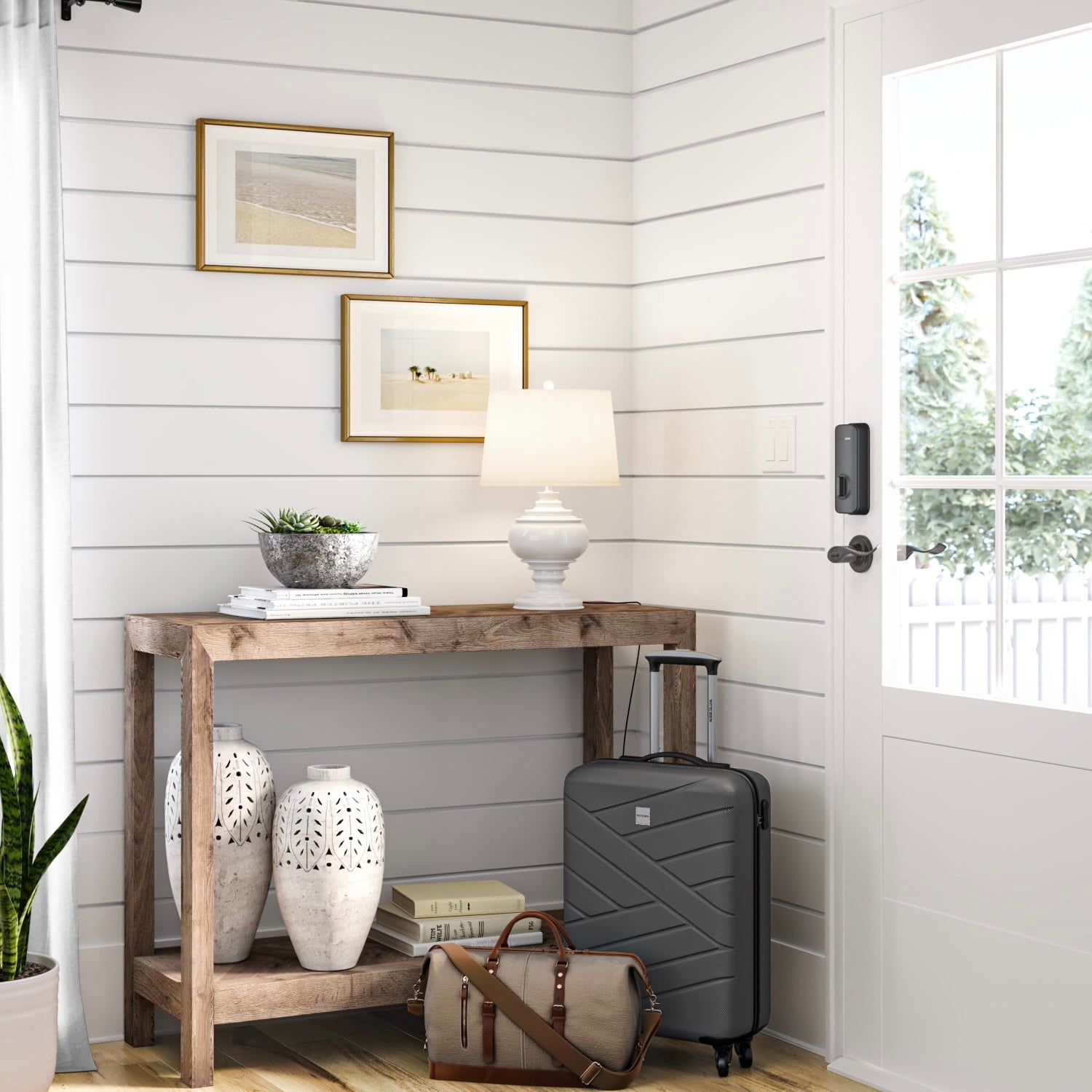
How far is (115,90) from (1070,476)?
197cm

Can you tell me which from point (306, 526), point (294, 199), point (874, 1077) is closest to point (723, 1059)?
point (874, 1077)

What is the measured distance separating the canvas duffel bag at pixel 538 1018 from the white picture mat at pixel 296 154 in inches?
56.9

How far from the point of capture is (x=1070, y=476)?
8.06 ft

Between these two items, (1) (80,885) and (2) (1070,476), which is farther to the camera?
(1) (80,885)

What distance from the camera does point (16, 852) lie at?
2.61m

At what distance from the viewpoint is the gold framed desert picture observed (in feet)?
10.6

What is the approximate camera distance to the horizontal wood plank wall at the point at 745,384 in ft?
9.73

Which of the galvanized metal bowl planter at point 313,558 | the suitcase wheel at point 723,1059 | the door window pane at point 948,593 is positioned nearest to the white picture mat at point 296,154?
the galvanized metal bowl planter at point 313,558

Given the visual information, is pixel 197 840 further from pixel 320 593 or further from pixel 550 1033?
pixel 550 1033

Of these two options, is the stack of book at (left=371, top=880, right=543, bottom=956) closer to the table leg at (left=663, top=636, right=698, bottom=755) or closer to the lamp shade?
the table leg at (left=663, top=636, right=698, bottom=755)

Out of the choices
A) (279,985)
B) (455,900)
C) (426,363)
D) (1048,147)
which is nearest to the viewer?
(1048,147)

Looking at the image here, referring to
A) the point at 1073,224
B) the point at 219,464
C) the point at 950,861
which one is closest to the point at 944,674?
the point at 950,861

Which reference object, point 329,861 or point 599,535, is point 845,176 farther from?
point 329,861

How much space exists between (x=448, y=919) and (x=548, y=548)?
77 cm
